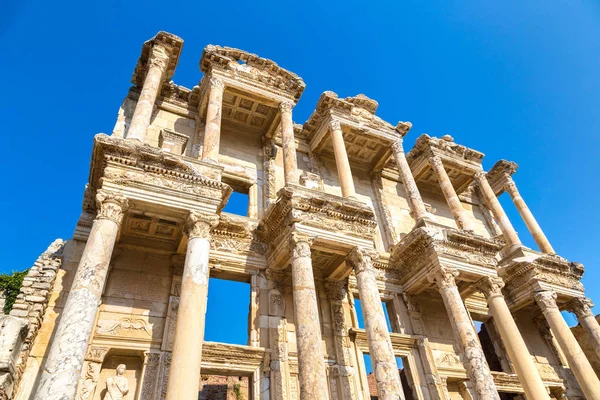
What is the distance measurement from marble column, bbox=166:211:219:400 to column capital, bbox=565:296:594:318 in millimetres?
15649

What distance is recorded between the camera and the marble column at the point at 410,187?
16.2 m

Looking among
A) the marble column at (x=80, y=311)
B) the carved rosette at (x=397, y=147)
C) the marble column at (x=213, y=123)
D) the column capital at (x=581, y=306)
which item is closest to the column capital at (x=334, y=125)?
the carved rosette at (x=397, y=147)

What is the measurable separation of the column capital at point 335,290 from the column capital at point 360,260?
173 centimetres

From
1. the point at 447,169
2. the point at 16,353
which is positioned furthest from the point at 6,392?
the point at 447,169

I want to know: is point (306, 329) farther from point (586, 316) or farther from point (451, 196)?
point (586, 316)

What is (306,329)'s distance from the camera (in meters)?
10.3

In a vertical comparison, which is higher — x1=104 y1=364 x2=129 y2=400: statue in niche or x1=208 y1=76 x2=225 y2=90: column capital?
x1=208 y1=76 x2=225 y2=90: column capital

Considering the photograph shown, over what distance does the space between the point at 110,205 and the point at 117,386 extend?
4.34 m

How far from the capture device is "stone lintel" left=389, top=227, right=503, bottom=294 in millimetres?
14617

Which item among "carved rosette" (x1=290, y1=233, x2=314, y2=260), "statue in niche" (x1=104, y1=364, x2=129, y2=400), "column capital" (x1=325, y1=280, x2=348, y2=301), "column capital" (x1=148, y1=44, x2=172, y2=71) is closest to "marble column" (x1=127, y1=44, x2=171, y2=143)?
"column capital" (x1=148, y1=44, x2=172, y2=71)

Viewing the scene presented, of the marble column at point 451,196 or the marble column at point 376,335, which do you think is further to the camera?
the marble column at point 451,196

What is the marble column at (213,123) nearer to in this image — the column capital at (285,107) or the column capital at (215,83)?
the column capital at (215,83)

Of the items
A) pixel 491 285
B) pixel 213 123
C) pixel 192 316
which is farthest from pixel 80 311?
pixel 491 285

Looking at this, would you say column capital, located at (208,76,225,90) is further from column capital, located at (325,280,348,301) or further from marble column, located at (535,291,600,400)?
marble column, located at (535,291,600,400)
